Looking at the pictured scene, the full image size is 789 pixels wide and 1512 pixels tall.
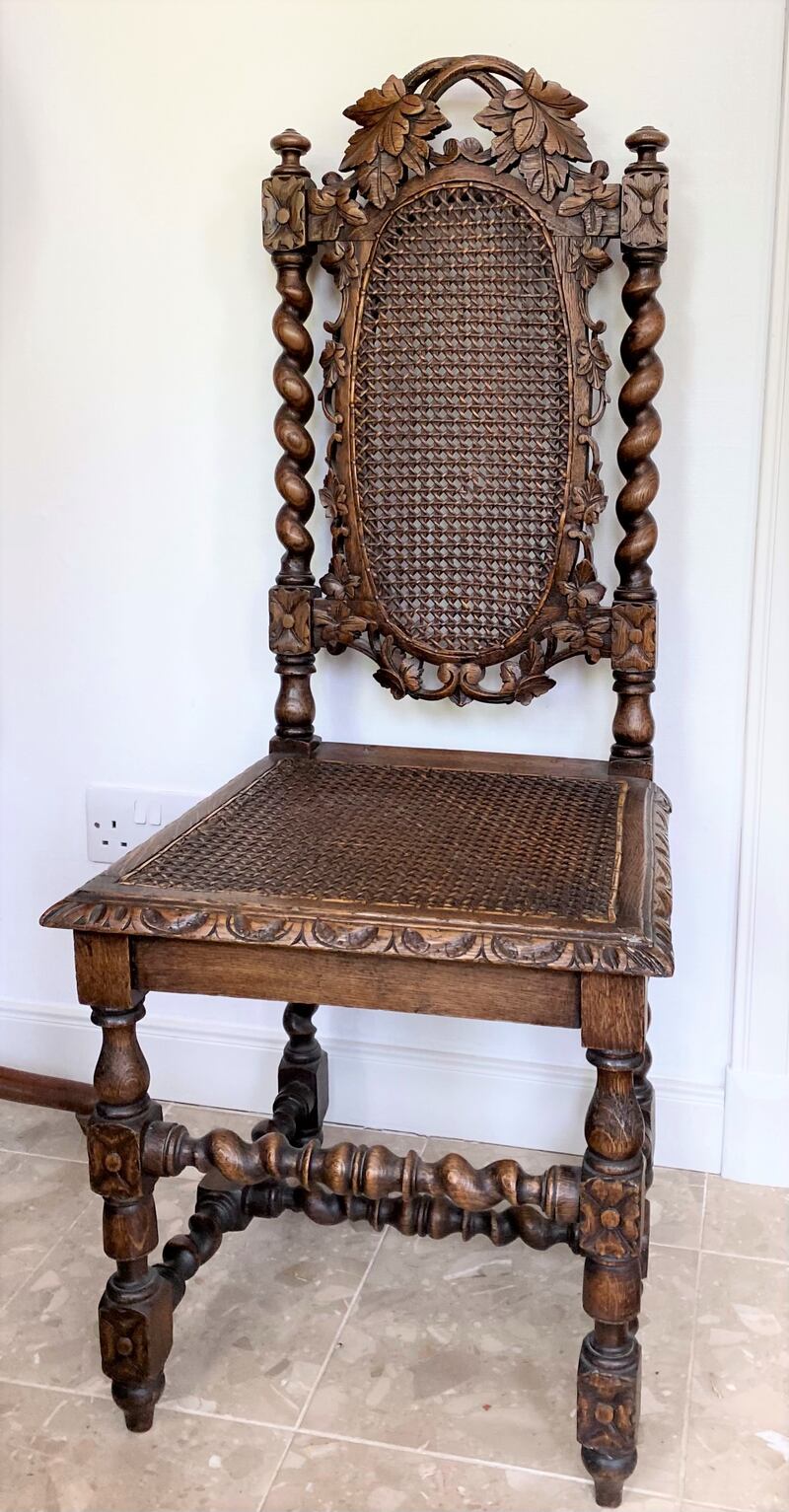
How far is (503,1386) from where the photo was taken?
4.55 ft

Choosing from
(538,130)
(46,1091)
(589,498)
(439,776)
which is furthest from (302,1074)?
(538,130)

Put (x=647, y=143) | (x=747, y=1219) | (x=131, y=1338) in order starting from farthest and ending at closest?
(x=747, y=1219)
(x=647, y=143)
(x=131, y=1338)

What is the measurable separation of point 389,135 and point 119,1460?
139 cm

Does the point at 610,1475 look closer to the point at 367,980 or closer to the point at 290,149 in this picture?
the point at 367,980

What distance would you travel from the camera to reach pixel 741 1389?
4.53 ft

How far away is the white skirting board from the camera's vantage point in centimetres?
179

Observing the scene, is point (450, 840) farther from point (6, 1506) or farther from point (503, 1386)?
point (6, 1506)

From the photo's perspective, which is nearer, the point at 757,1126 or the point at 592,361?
the point at 592,361

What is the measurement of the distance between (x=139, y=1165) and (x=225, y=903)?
286mm

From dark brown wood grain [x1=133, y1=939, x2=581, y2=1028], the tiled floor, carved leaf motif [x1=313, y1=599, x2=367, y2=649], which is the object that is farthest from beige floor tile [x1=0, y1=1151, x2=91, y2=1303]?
carved leaf motif [x1=313, y1=599, x2=367, y2=649]

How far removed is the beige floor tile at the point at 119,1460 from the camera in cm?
124

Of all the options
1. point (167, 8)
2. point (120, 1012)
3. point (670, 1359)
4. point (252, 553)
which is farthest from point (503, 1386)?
point (167, 8)

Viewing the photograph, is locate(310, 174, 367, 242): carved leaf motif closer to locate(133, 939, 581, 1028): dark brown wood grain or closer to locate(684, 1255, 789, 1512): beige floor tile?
locate(133, 939, 581, 1028): dark brown wood grain

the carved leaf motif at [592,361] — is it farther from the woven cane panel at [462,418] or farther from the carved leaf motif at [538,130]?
the carved leaf motif at [538,130]
